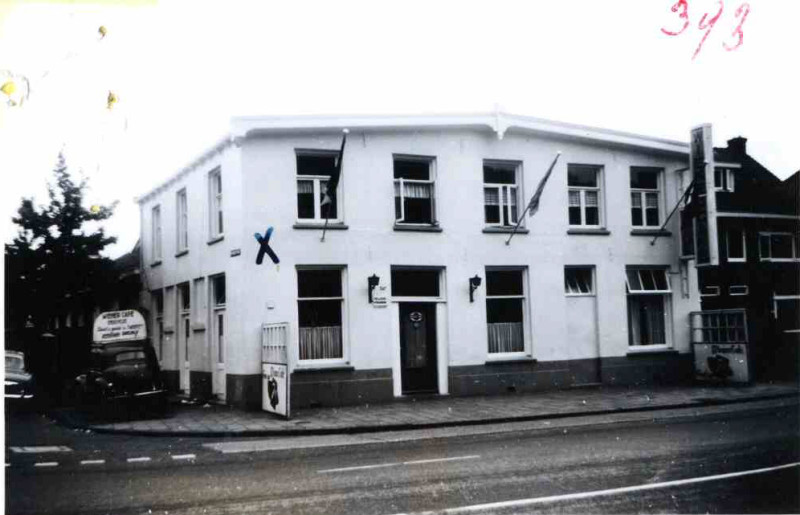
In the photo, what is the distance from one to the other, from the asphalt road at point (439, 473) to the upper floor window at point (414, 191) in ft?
9.35

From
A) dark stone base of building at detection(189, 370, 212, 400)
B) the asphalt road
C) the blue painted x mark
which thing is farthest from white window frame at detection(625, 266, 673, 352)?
dark stone base of building at detection(189, 370, 212, 400)

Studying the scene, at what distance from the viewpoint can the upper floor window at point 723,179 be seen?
7.61m

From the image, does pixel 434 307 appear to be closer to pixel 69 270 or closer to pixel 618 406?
pixel 618 406

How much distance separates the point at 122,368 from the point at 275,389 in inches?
85.0

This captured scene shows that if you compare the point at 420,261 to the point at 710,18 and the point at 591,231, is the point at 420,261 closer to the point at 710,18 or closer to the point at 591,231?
the point at 591,231

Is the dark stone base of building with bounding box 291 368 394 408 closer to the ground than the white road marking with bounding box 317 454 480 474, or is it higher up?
higher up

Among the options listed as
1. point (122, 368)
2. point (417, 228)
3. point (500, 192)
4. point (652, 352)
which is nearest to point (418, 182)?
point (417, 228)

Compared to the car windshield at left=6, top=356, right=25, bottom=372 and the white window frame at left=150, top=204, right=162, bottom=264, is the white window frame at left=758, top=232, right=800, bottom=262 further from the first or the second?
the car windshield at left=6, top=356, right=25, bottom=372

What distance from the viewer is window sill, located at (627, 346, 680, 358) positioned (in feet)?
31.0

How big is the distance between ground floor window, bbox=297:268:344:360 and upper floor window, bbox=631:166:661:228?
387cm

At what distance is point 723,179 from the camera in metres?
7.94

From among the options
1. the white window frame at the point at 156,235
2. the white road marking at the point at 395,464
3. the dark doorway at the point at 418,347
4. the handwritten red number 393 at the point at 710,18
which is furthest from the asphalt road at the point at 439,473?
the handwritten red number 393 at the point at 710,18

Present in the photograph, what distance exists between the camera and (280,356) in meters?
10.1

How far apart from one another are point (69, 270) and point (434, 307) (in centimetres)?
609
